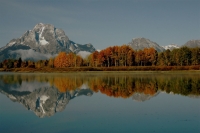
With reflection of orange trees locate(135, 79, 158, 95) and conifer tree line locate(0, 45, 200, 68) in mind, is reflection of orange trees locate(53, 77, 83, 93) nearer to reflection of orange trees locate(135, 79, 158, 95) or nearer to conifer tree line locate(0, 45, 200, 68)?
reflection of orange trees locate(135, 79, 158, 95)

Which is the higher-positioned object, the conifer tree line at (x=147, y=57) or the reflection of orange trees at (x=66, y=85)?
the conifer tree line at (x=147, y=57)

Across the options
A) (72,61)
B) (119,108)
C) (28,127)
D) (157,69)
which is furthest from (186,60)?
(28,127)

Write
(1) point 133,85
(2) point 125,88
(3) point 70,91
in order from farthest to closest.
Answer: (1) point 133,85 → (2) point 125,88 → (3) point 70,91

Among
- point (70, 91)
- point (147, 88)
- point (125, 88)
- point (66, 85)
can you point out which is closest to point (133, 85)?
point (125, 88)

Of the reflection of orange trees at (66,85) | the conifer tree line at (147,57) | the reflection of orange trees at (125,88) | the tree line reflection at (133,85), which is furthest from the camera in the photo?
the conifer tree line at (147,57)

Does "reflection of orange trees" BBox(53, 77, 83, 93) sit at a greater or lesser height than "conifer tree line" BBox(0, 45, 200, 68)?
lesser

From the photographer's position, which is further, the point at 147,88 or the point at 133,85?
the point at 133,85

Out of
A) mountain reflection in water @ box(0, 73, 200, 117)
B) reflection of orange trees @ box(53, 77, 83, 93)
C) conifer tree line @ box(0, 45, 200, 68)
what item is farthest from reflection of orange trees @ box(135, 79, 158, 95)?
conifer tree line @ box(0, 45, 200, 68)

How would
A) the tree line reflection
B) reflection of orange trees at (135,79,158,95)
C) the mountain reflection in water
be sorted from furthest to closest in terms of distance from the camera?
the tree line reflection → reflection of orange trees at (135,79,158,95) → the mountain reflection in water

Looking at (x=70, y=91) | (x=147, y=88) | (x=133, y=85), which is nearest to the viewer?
(x=70, y=91)

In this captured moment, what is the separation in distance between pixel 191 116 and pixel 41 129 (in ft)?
34.4

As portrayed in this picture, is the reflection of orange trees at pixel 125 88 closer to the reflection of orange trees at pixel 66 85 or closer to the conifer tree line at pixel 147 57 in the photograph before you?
the reflection of orange trees at pixel 66 85

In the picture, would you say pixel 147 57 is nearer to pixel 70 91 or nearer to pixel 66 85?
pixel 66 85

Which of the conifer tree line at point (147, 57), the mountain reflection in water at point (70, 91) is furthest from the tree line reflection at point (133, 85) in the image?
the conifer tree line at point (147, 57)
